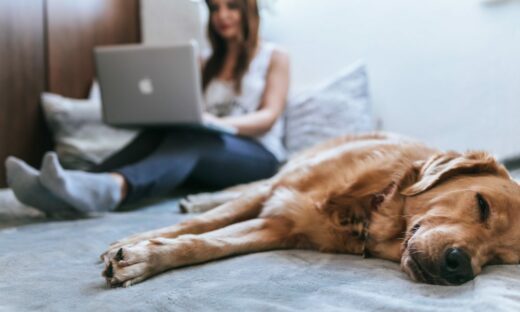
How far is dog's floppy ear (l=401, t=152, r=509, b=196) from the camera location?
4.93 ft

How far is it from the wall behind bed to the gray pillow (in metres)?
0.18

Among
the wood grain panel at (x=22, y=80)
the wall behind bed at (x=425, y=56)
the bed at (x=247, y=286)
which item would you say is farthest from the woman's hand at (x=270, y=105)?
the bed at (x=247, y=286)

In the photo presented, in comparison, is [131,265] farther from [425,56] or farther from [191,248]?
[425,56]

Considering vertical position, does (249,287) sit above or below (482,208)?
below

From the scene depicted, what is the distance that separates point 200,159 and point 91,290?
1.39 m

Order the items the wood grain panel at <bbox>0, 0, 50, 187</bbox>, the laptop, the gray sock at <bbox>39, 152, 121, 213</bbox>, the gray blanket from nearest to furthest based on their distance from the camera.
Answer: the gray blanket
the gray sock at <bbox>39, 152, 121, 213</bbox>
the laptop
the wood grain panel at <bbox>0, 0, 50, 187</bbox>

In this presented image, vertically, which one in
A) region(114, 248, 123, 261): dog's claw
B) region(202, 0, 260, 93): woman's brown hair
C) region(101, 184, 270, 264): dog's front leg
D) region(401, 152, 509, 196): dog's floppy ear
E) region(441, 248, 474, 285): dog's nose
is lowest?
region(101, 184, 270, 264): dog's front leg

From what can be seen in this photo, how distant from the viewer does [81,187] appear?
6.68ft

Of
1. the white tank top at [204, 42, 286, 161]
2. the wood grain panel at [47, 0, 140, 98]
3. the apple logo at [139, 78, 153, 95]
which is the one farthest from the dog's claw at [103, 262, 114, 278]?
the wood grain panel at [47, 0, 140, 98]

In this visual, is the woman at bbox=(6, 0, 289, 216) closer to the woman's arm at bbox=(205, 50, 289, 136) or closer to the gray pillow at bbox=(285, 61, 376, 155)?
the woman's arm at bbox=(205, 50, 289, 136)

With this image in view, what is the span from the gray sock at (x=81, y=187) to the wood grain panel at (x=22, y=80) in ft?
3.63

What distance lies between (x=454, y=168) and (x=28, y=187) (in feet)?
4.63

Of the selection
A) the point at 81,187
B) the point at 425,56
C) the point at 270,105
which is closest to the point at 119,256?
the point at 81,187

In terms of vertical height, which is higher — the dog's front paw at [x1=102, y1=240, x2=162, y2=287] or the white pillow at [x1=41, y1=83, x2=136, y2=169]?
the dog's front paw at [x1=102, y1=240, x2=162, y2=287]
